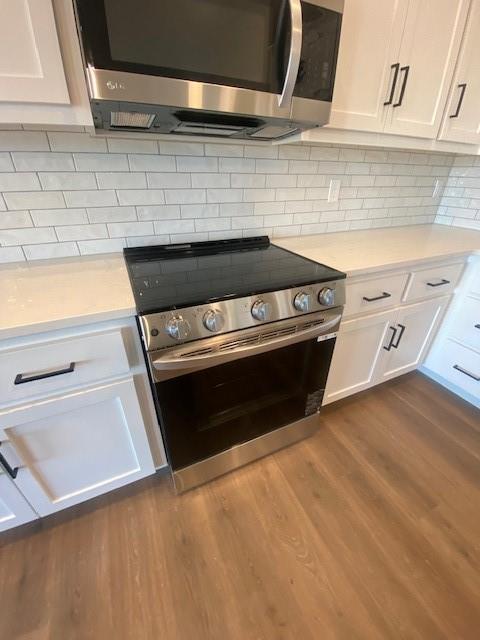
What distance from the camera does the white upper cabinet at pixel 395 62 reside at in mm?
1035

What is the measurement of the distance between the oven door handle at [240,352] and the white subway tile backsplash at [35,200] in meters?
0.80

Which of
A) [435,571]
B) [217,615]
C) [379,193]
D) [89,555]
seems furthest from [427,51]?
[89,555]

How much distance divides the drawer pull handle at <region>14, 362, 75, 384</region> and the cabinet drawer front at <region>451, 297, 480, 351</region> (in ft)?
6.73

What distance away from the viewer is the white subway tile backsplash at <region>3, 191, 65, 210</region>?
1.05 metres

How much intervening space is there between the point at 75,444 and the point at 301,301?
0.96 meters

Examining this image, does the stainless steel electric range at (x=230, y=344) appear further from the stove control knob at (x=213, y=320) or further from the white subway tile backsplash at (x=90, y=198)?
the white subway tile backsplash at (x=90, y=198)

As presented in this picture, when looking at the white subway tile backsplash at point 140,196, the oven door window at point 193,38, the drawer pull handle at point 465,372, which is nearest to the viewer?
the oven door window at point 193,38

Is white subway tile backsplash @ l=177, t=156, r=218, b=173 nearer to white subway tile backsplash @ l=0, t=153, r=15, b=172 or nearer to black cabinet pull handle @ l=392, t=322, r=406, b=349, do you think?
white subway tile backsplash @ l=0, t=153, r=15, b=172

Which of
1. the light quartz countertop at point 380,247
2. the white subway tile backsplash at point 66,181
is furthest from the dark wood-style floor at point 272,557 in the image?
the white subway tile backsplash at point 66,181

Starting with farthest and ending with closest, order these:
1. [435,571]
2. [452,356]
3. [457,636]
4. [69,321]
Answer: [452,356] < [435,571] < [457,636] < [69,321]

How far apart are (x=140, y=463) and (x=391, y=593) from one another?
1033 mm

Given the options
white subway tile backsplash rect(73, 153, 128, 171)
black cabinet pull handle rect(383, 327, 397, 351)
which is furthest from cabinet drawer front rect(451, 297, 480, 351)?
white subway tile backsplash rect(73, 153, 128, 171)

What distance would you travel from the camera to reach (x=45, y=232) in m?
1.13

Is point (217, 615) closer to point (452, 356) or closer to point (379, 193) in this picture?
point (452, 356)
